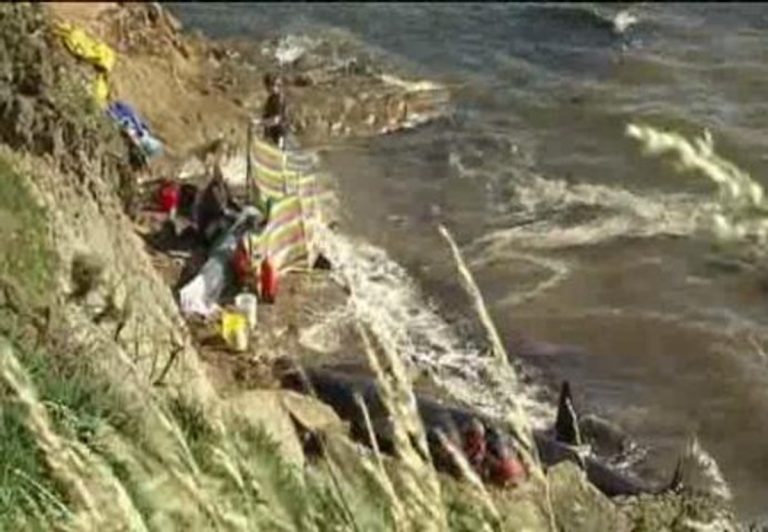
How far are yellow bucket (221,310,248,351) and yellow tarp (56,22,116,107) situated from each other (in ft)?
20.6

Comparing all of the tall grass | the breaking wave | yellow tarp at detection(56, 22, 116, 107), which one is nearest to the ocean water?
the breaking wave

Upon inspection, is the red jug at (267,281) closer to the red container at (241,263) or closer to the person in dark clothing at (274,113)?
the red container at (241,263)

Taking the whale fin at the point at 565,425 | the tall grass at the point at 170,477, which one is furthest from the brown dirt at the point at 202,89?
the tall grass at the point at 170,477

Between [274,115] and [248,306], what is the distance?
8025mm

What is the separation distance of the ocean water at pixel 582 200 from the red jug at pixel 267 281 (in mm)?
1479

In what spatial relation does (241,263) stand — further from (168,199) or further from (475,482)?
(475,482)

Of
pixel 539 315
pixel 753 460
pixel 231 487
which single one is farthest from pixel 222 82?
pixel 231 487

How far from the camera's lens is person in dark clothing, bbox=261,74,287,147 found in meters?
24.9

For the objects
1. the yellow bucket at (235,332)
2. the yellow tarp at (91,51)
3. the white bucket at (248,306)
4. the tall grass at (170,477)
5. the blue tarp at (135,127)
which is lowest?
the white bucket at (248,306)

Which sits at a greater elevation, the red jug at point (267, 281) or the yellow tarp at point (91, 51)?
the yellow tarp at point (91, 51)

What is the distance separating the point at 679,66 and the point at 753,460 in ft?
39.1

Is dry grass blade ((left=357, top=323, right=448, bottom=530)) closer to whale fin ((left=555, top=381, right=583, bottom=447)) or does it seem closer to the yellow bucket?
whale fin ((left=555, top=381, right=583, bottom=447))

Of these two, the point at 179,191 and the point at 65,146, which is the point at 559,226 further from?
the point at 65,146

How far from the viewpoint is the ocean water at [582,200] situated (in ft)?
57.8
